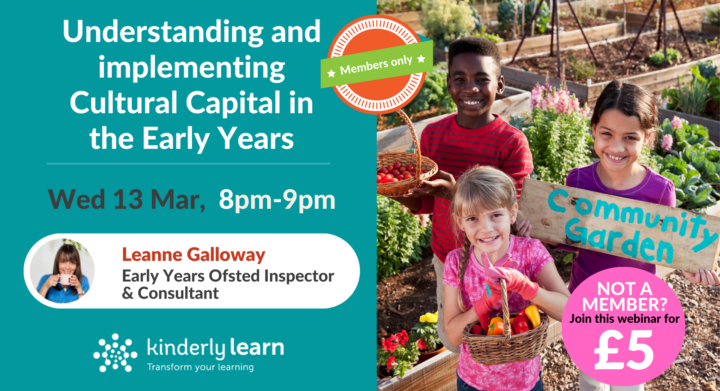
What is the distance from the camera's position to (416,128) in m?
5.91

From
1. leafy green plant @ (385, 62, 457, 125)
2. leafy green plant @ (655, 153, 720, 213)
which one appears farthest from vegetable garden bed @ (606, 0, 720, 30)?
leafy green plant @ (655, 153, 720, 213)

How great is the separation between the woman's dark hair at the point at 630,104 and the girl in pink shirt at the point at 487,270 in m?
0.42

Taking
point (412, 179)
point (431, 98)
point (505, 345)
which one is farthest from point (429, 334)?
point (431, 98)

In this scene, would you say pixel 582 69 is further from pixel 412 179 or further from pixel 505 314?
pixel 505 314

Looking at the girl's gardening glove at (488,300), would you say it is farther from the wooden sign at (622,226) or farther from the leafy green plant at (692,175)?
the leafy green plant at (692,175)

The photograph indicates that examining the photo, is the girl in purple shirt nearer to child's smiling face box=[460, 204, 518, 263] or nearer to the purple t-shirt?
the purple t-shirt

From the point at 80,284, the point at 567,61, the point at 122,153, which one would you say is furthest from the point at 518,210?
the point at 567,61

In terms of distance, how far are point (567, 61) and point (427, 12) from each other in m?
2.32

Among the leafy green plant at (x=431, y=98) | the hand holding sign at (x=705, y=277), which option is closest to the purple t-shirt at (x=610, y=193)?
the hand holding sign at (x=705, y=277)

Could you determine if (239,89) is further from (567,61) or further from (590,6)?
(590,6)

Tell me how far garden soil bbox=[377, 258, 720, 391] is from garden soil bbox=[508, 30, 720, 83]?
4.61 m

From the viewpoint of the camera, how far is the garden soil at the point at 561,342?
3.25 metres

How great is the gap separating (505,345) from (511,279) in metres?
0.19

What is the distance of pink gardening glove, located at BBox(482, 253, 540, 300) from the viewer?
5.82ft
